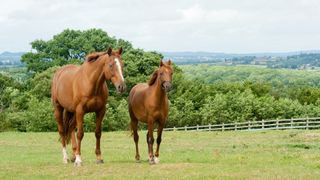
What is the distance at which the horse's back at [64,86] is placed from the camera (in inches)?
594

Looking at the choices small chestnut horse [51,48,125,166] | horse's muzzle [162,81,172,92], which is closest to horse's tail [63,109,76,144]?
small chestnut horse [51,48,125,166]

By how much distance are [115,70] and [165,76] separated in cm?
147

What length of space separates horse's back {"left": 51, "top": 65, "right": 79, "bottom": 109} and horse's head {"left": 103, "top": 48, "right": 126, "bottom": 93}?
158 centimetres

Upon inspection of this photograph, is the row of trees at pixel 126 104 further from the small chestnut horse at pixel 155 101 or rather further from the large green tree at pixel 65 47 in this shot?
the small chestnut horse at pixel 155 101

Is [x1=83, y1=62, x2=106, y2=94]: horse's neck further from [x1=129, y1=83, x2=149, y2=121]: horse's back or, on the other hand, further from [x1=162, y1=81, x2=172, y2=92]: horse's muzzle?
[x1=162, y1=81, x2=172, y2=92]: horse's muzzle

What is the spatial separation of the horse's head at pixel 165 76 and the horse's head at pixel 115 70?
1272 millimetres

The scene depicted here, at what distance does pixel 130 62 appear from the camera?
65.8 metres

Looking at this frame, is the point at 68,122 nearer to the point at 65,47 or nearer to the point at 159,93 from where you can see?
the point at 159,93

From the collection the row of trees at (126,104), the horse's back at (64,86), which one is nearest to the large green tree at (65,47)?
the row of trees at (126,104)

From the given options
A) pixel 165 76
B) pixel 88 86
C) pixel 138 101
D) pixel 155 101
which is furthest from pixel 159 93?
pixel 88 86

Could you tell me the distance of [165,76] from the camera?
14367 millimetres

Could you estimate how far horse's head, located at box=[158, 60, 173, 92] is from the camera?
1424 centimetres

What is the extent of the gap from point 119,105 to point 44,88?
36.8ft

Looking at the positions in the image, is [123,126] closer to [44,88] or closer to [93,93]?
[44,88]
